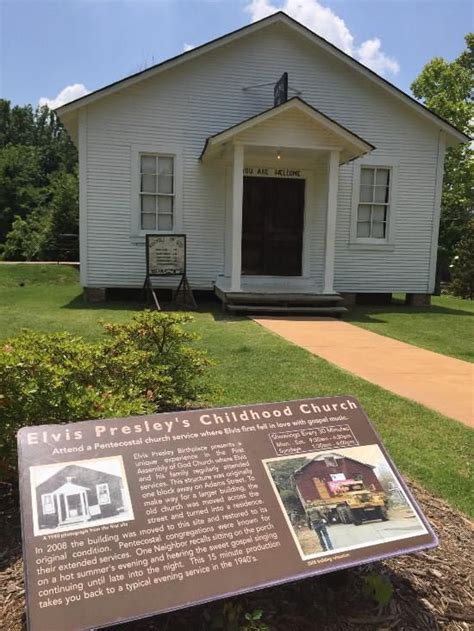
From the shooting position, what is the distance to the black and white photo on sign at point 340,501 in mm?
2223

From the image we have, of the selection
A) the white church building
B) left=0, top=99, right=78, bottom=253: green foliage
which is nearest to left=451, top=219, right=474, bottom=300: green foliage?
the white church building

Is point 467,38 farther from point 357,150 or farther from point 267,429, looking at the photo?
point 267,429

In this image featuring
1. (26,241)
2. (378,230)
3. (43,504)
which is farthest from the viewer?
(26,241)

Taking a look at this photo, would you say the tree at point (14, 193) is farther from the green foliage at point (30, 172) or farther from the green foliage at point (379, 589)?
the green foliage at point (379, 589)

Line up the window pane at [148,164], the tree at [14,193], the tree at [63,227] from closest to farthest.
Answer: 1. the window pane at [148,164]
2. the tree at [63,227]
3. the tree at [14,193]

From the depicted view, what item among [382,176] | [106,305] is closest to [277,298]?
[106,305]

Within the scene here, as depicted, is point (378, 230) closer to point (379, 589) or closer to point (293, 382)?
point (293, 382)

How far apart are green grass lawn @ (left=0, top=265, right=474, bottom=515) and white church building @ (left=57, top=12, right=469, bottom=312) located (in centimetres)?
216

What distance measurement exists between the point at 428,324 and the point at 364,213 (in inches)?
170

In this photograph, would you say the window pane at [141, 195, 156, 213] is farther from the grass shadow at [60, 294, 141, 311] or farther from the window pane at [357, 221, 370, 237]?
the window pane at [357, 221, 370, 237]

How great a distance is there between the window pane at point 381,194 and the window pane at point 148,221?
5.90 meters

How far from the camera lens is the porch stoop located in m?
11.6

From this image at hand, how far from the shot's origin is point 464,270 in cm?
2467

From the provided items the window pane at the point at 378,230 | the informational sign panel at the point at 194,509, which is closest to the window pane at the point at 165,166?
the window pane at the point at 378,230
